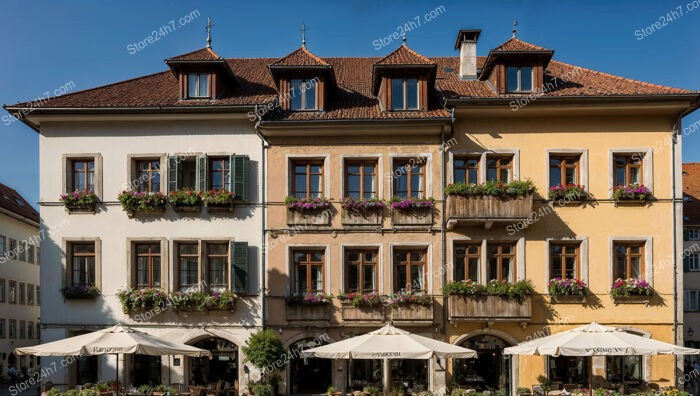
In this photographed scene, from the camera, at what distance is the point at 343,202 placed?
76.1 ft

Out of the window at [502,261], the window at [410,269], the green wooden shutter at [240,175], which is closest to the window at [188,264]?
the green wooden shutter at [240,175]

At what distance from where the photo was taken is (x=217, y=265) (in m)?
23.5

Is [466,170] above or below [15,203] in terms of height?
above

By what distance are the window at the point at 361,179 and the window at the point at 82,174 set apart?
9135 mm

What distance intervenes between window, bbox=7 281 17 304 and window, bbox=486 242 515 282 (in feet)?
92.8

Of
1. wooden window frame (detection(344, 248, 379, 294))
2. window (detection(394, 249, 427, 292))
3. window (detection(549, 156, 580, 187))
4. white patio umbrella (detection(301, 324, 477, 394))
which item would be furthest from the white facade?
window (detection(549, 156, 580, 187))

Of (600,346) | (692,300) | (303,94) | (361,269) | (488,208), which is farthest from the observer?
(692,300)

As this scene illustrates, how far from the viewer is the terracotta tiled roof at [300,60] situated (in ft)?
77.4

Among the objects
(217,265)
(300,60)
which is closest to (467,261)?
(217,265)

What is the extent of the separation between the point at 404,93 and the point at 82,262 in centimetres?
1288

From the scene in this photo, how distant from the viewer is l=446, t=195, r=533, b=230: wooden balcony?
22.2 meters

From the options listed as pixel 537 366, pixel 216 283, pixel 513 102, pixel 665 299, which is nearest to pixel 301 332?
pixel 216 283

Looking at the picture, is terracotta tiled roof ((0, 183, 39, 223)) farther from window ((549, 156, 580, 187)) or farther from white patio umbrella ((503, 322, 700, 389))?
white patio umbrella ((503, 322, 700, 389))

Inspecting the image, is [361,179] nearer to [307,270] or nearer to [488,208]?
[307,270]
